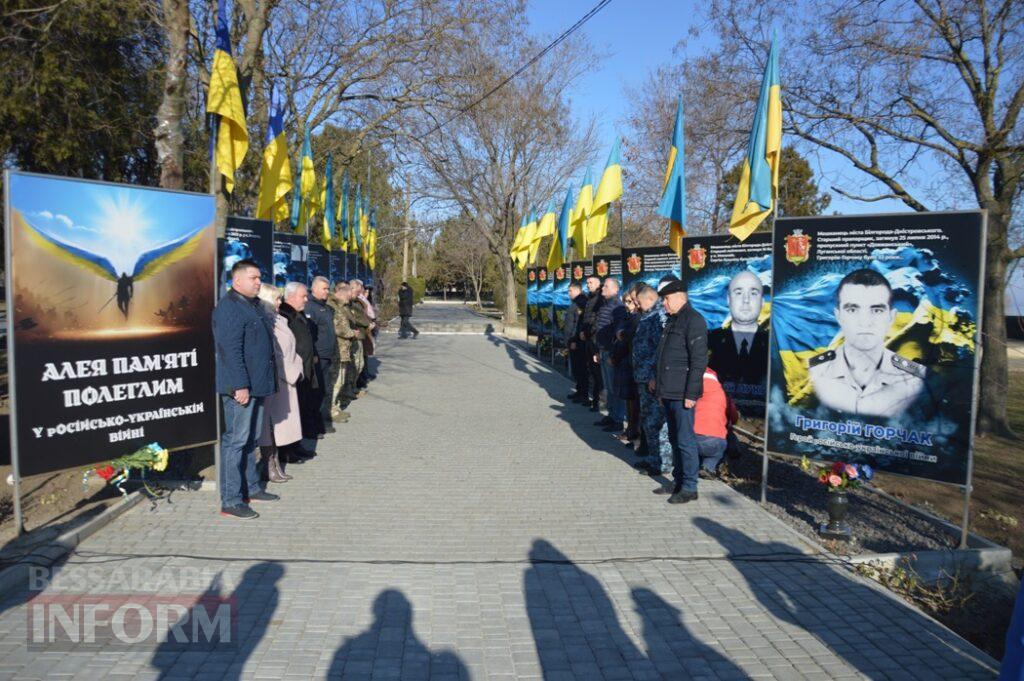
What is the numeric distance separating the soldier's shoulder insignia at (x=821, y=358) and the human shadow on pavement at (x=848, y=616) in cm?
171

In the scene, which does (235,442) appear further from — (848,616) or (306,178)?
(306,178)

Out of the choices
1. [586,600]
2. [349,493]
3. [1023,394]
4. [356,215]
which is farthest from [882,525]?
[356,215]

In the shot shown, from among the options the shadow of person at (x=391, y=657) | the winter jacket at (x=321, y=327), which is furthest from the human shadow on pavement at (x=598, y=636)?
the winter jacket at (x=321, y=327)

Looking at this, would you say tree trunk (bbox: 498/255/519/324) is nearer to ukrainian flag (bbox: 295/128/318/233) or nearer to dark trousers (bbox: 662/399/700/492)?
ukrainian flag (bbox: 295/128/318/233)

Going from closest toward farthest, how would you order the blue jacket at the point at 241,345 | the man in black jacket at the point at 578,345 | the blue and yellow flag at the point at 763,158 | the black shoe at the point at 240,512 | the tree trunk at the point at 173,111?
the blue jacket at the point at 241,345 → the black shoe at the point at 240,512 → the blue and yellow flag at the point at 763,158 → the tree trunk at the point at 173,111 → the man in black jacket at the point at 578,345

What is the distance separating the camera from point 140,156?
17719 millimetres

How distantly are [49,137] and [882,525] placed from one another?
16.3 meters

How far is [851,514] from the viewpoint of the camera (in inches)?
262

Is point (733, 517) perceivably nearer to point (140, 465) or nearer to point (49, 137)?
Answer: point (140, 465)

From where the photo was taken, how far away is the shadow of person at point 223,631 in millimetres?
3705

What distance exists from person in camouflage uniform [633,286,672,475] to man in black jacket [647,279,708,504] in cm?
91

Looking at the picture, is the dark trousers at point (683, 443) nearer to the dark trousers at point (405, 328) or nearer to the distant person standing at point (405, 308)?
the distant person standing at point (405, 308)

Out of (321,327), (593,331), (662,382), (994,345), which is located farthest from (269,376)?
(994,345)

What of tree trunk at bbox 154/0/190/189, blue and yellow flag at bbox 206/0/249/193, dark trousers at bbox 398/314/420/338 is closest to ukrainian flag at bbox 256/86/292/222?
tree trunk at bbox 154/0/190/189
